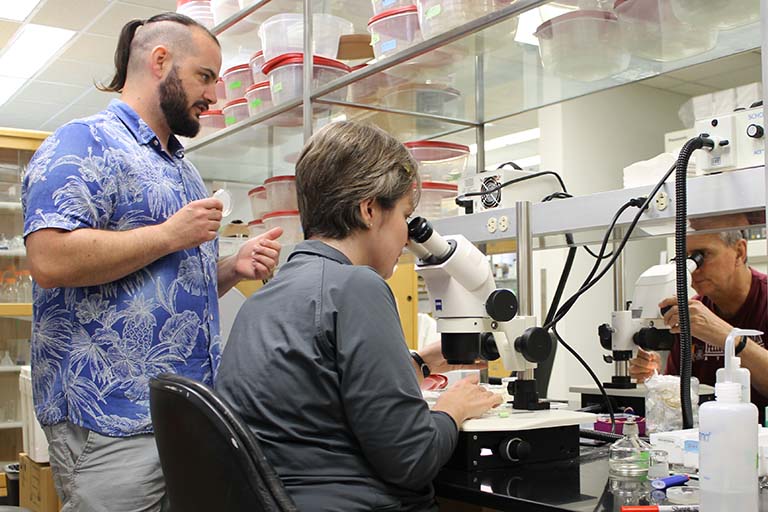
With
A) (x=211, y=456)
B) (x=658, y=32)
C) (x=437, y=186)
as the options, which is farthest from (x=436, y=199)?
(x=211, y=456)

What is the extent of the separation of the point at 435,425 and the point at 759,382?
3.81 feet

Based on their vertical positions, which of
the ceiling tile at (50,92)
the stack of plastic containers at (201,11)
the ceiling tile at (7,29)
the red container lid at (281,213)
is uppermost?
the ceiling tile at (7,29)

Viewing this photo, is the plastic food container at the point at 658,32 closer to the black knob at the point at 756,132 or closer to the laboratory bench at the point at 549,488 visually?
the black knob at the point at 756,132

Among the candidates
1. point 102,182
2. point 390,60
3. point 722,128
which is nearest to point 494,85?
point 390,60

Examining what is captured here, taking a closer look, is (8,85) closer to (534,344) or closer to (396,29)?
(396,29)

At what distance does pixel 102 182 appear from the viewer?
1.53 meters

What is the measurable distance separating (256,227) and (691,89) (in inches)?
161

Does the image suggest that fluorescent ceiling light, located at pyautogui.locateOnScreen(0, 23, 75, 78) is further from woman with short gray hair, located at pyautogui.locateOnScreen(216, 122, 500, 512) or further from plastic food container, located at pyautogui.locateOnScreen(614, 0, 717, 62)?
woman with short gray hair, located at pyautogui.locateOnScreen(216, 122, 500, 512)

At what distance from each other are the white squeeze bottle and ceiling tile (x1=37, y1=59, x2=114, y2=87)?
5417mm

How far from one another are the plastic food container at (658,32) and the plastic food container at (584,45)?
0.03 m

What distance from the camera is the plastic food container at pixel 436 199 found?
7.57 ft

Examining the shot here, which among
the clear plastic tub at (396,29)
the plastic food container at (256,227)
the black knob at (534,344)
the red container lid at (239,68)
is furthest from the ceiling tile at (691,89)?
the black knob at (534,344)

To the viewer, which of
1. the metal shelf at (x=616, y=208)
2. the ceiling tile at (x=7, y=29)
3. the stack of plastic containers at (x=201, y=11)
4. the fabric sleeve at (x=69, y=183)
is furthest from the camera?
the ceiling tile at (x=7, y=29)

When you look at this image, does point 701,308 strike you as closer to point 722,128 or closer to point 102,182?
point 722,128
